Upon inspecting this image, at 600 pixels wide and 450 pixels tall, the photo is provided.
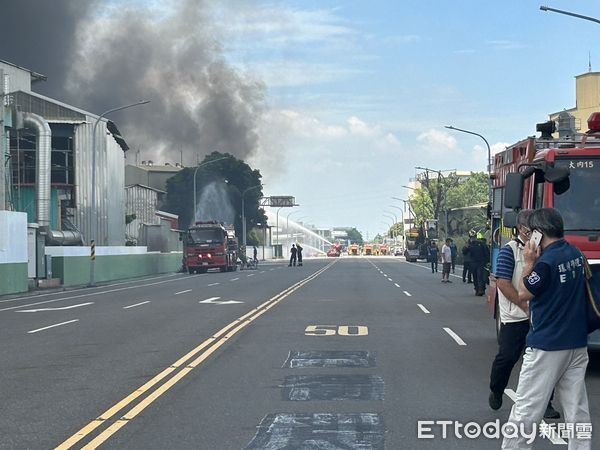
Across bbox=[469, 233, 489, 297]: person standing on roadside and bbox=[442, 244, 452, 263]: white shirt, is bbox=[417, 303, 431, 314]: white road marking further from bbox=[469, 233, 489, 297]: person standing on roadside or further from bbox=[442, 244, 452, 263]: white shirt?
bbox=[442, 244, 452, 263]: white shirt

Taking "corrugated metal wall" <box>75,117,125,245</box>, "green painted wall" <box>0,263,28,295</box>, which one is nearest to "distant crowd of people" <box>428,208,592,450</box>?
"green painted wall" <box>0,263,28,295</box>

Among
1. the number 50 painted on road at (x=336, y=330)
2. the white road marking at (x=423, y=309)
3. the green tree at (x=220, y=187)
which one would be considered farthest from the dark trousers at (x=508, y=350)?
the green tree at (x=220, y=187)

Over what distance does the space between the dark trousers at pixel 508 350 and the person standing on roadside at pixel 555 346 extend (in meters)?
2.39

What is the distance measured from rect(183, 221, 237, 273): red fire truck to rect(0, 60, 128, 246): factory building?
5.22m

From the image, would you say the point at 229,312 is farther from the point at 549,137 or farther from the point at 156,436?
the point at 156,436

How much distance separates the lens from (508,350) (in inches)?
355

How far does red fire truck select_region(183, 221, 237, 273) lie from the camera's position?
58219 millimetres

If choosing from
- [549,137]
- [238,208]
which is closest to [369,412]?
[549,137]

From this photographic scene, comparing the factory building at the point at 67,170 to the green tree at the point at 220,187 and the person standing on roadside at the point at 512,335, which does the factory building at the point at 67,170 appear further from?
the person standing on roadside at the point at 512,335

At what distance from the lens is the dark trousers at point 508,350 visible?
29.5 ft

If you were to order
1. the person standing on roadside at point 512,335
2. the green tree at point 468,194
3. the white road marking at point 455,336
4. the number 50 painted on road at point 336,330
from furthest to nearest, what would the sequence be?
the green tree at point 468,194, the number 50 painted on road at point 336,330, the white road marking at point 455,336, the person standing on roadside at point 512,335

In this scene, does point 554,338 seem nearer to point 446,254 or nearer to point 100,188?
point 446,254

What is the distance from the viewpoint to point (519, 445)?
6539 millimetres

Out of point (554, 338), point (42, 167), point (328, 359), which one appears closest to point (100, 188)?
point (42, 167)
